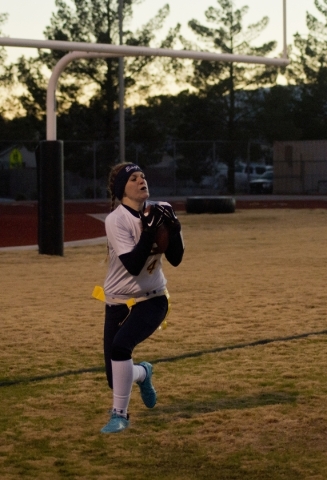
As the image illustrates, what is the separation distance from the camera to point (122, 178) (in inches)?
243

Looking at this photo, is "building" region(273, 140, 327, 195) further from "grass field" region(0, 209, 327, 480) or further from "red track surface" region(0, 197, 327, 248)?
"grass field" region(0, 209, 327, 480)

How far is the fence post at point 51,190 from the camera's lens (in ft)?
57.0

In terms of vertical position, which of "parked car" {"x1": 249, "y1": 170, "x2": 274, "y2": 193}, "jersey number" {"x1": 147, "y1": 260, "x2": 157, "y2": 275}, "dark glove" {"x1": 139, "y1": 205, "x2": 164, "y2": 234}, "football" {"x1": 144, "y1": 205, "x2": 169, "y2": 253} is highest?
"dark glove" {"x1": 139, "y1": 205, "x2": 164, "y2": 234}

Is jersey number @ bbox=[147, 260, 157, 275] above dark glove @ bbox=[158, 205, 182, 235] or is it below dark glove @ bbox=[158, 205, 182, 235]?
below

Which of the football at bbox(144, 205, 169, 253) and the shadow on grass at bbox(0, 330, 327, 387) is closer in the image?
the football at bbox(144, 205, 169, 253)

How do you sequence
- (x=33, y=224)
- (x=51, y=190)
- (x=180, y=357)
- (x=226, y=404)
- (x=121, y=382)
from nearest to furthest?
1. (x=121, y=382)
2. (x=226, y=404)
3. (x=180, y=357)
4. (x=51, y=190)
5. (x=33, y=224)

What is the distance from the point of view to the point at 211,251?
18.8 m

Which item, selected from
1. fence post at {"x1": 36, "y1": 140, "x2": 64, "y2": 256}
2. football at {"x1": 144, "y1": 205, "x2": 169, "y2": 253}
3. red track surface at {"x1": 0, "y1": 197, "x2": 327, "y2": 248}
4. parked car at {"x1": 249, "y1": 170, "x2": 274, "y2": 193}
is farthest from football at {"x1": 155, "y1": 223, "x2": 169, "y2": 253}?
parked car at {"x1": 249, "y1": 170, "x2": 274, "y2": 193}

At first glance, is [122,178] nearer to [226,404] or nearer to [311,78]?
[226,404]

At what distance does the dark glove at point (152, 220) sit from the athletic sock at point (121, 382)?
817 mm

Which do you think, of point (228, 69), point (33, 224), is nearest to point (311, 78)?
point (228, 69)

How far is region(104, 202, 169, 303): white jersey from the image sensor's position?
20.2 feet

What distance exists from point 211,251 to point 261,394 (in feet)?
38.4

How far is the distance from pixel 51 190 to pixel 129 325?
1142cm
